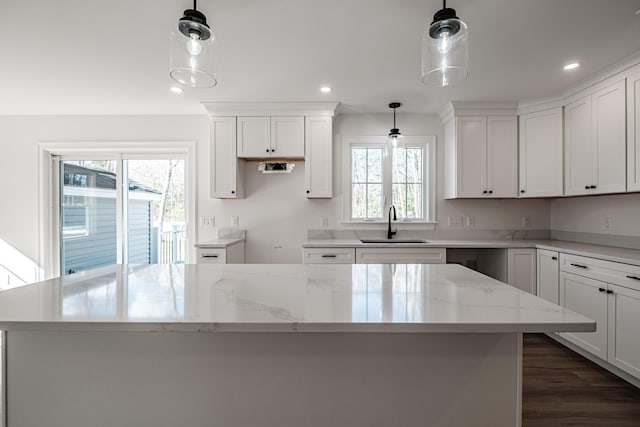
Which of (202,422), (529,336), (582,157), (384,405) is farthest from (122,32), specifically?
(529,336)

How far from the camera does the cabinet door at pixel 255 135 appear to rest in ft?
11.0

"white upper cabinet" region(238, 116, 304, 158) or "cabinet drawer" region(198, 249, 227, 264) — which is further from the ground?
"white upper cabinet" region(238, 116, 304, 158)

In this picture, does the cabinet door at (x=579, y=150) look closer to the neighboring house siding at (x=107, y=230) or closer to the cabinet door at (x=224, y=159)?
the cabinet door at (x=224, y=159)

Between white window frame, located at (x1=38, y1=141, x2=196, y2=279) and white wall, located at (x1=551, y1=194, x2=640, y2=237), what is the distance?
4.38 m

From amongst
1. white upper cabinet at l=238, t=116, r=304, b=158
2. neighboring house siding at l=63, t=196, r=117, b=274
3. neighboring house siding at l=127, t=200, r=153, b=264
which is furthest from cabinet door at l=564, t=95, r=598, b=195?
neighboring house siding at l=63, t=196, r=117, b=274

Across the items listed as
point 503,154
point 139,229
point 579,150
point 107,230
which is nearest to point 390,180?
point 503,154

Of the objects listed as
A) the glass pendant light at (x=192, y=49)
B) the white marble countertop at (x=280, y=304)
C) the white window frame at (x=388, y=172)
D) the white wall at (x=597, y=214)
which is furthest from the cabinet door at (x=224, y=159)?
the white wall at (x=597, y=214)

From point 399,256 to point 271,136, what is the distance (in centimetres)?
192

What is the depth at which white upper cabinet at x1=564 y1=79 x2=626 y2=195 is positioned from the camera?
8.02 feet

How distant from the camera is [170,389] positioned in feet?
3.47

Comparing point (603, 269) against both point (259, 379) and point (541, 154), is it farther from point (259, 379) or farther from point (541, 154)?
point (259, 379)

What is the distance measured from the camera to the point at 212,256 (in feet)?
9.98

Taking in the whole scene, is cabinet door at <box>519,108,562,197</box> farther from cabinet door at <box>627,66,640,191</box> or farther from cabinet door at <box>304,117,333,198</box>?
cabinet door at <box>304,117,333,198</box>

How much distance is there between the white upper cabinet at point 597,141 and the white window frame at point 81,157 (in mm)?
4117
